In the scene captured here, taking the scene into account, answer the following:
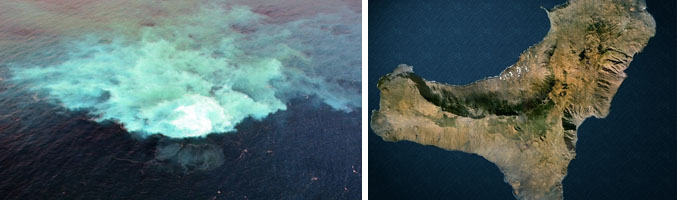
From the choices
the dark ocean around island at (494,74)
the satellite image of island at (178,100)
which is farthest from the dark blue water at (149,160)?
the dark ocean around island at (494,74)

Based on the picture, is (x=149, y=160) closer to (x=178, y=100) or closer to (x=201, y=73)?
(x=178, y=100)

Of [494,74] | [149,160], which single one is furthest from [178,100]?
[494,74]

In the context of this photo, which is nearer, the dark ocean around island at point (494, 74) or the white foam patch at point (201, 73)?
the white foam patch at point (201, 73)

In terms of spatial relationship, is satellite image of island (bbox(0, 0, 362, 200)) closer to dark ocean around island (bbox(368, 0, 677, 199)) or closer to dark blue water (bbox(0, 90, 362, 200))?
dark blue water (bbox(0, 90, 362, 200))

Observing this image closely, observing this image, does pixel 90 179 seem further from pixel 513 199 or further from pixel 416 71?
pixel 513 199

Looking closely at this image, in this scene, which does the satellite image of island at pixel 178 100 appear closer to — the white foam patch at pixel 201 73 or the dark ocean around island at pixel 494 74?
the white foam patch at pixel 201 73

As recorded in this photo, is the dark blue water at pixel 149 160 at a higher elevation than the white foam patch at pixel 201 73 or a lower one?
lower

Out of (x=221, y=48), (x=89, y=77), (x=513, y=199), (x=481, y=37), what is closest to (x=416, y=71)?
(x=481, y=37)

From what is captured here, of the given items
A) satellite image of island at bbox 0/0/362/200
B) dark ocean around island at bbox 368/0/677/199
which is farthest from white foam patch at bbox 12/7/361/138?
dark ocean around island at bbox 368/0/677/199
